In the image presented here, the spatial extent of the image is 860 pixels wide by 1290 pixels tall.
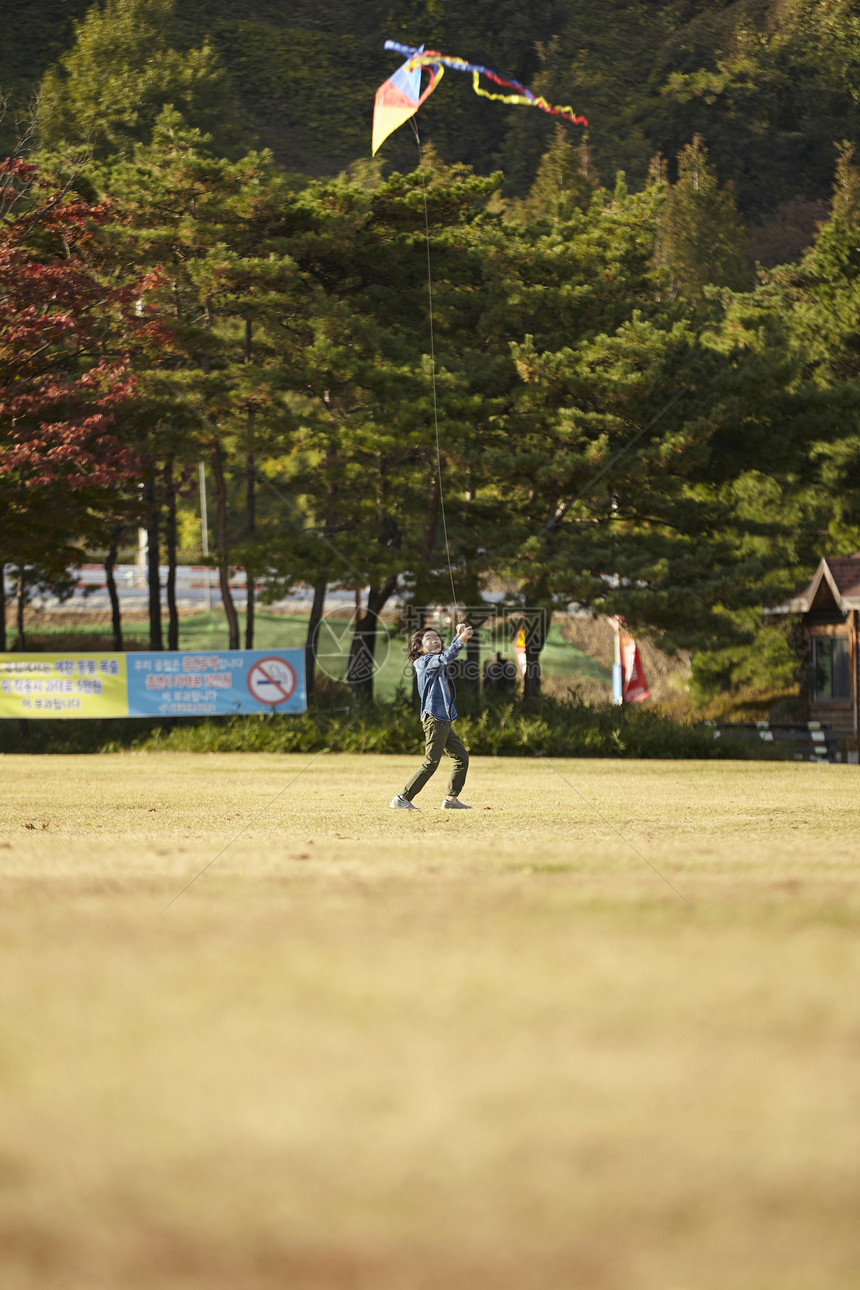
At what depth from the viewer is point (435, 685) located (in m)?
12.0

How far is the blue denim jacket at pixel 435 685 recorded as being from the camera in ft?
38.8

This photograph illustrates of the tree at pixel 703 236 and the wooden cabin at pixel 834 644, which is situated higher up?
the tree at pixel 703 236

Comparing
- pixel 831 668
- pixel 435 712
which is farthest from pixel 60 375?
pixel 831 668

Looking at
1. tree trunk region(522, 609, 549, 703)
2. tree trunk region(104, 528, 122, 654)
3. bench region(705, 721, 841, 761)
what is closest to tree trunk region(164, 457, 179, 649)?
tree trunk region(104, 528, 122, 654)

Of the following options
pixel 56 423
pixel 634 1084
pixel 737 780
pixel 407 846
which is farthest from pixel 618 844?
pixel 56 423

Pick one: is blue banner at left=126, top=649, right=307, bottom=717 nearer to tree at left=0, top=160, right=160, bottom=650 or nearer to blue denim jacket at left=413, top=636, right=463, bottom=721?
tree at left=0, top=160, right=160, bottom=650

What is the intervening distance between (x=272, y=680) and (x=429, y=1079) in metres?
20.5

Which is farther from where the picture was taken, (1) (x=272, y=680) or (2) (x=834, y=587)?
(2) (x=834, y=587)

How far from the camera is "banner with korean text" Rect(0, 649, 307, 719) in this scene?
952 inches

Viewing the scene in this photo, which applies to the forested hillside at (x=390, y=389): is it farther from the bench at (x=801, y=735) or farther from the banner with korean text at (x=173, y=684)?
the bench at (x=801, y=735)

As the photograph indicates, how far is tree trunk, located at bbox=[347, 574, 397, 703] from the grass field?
20873 millimetres

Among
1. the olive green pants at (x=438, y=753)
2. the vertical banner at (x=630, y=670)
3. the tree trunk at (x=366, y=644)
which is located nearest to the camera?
the olive green pants at (x=438, y=753)

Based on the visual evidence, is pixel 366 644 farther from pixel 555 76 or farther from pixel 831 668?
pixel 555 76

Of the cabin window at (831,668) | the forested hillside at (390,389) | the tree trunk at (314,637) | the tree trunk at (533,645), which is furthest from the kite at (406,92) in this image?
the cabin window at (831,668)
